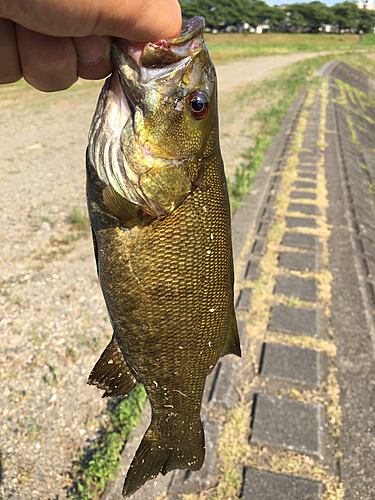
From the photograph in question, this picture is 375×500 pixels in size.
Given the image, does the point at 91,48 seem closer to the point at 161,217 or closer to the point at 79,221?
the point at 161,217

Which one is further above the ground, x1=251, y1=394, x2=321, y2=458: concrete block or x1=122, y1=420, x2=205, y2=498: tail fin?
x1=122, y1=420, x2=205, y2=498: tail fin

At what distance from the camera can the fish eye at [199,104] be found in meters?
1.41

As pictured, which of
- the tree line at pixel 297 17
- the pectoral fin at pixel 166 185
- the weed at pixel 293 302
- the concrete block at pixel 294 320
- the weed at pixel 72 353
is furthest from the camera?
the tree line at pixel 297 17

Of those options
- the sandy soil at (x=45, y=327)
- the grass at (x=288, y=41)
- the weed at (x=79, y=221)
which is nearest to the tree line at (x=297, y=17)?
the grass at (x=288, y=41)

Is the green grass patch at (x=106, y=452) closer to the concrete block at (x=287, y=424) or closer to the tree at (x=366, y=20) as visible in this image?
the concrete block at (x=287, y=424)

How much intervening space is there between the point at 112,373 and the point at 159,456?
19.0 inches

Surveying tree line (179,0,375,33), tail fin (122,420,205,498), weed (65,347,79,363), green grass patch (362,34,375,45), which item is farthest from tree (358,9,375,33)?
tail fin (122,420,205,498)

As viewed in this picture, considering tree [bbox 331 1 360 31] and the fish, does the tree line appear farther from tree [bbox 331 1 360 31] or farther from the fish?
the fish

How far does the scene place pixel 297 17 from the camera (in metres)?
87.9

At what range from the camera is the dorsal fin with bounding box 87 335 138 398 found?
67.4 inches

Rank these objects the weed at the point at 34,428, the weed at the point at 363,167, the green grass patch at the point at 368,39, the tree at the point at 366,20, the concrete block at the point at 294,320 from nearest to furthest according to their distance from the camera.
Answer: the weed at the point at 34,428, the concrete block at the point at 294,320, the weed at the point at 363,167, the green grass patch at the point at 368,39, the tree at the point at 366,20

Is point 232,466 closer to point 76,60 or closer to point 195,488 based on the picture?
point 195,488

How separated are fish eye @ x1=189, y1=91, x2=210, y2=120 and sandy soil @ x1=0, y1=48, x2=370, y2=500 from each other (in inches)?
105

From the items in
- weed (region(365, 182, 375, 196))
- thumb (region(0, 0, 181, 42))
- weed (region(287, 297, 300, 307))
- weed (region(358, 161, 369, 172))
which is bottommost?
weed (region(358, 161, 369, 172))
